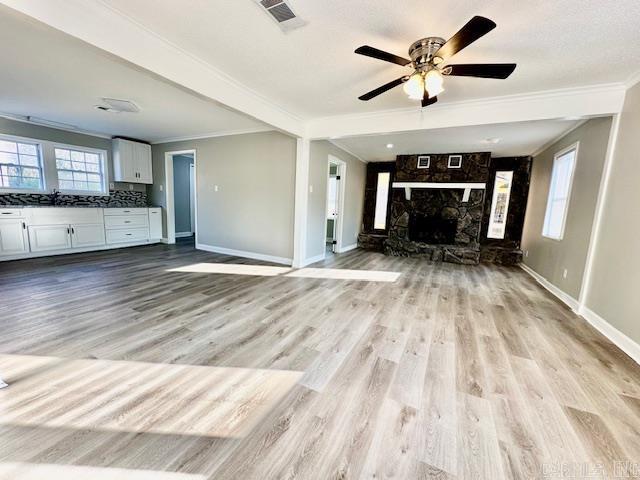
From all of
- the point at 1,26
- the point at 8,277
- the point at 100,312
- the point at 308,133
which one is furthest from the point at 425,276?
the point at 8,277

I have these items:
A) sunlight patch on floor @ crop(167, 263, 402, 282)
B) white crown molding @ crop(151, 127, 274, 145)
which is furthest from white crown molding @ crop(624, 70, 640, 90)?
white crown molding @ crop(151, 127, 274, 145)

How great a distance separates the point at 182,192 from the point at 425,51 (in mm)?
7266

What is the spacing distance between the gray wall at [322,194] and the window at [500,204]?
3.28 meters

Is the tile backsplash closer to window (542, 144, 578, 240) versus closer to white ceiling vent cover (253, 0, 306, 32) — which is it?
white ceiling vent cover (253, 0, 306, 32)

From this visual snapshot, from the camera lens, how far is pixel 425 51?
2.04 metres

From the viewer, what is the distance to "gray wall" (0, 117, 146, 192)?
14.7 ft

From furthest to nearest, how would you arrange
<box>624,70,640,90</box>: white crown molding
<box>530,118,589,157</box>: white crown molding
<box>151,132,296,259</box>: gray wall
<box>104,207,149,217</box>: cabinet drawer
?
<box>104,207,149,217</box>: cabinet drawer < <box>151,132,296,259</box>: gray wall < <box>530,118,589,157</box>: white crown molding < <box>624,70,640,90</box>: white crown molding

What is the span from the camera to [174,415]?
141 cm

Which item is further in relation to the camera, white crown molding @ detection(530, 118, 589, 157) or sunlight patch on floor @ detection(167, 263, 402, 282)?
sunlight patch on floor @ detection(167, 263, 402, 282)

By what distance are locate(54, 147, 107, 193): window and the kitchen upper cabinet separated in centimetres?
30

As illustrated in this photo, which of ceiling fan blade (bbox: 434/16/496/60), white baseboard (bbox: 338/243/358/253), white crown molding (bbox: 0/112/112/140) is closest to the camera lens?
ceiling fan blade (bbox: 434/16/496/60)

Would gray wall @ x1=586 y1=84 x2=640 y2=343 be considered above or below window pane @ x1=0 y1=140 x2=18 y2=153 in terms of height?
below

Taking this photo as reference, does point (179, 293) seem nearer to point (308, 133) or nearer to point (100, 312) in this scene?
point (100, 312)

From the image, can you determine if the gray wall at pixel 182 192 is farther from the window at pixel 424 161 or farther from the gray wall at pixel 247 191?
the window at pixel 424 161
